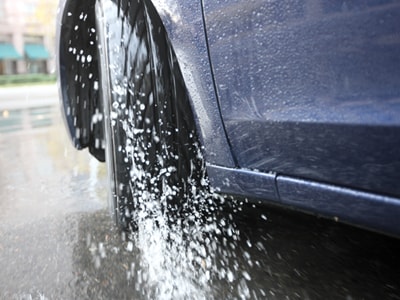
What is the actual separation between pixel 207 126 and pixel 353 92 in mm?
601

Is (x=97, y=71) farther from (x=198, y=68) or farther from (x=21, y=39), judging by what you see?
(x=21, y=39)

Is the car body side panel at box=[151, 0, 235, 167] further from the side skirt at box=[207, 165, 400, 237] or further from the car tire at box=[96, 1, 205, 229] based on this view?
the car tire at box=[96, 1, 205, 229]

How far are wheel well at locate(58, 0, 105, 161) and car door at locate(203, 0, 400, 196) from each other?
1057mm

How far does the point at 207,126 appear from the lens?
1.68 metres

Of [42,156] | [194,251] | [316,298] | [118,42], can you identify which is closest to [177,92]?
[118,42]

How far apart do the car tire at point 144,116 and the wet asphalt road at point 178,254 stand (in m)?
0.27

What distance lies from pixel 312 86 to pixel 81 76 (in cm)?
155

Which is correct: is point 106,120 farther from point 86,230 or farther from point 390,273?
point 390,273

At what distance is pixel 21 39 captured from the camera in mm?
30828

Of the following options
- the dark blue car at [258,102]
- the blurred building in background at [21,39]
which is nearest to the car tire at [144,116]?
the dark blue car at [258,102]

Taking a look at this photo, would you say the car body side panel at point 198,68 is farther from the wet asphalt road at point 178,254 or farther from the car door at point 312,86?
the wet asphalt road at point 178,254

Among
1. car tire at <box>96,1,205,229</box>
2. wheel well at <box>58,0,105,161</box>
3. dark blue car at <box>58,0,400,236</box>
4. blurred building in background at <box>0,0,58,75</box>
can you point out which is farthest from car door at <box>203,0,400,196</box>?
blurred building in background at <box>0,0,58,75</box>

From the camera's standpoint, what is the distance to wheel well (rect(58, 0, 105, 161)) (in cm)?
233

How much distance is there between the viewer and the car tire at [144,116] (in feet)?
Result: 6.45
